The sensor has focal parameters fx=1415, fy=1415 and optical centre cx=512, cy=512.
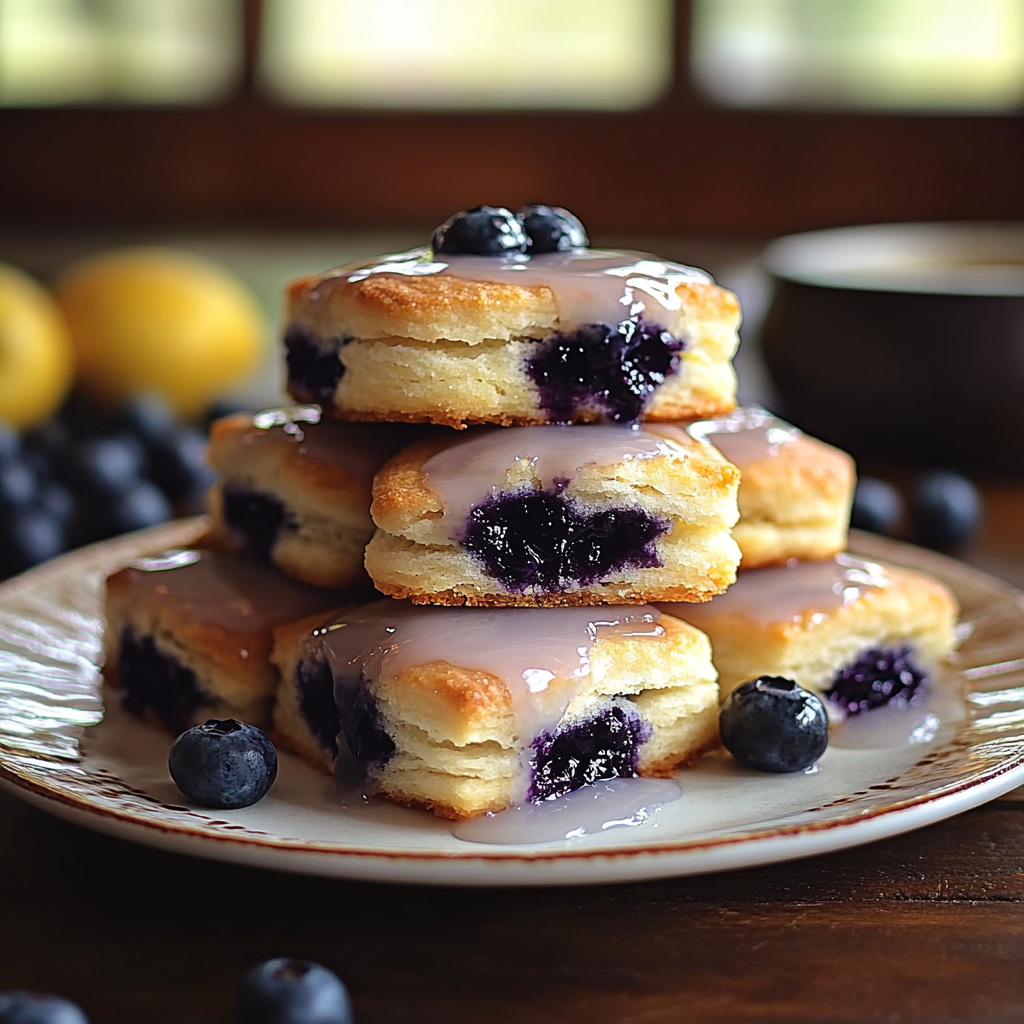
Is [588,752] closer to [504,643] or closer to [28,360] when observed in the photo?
[504,643]

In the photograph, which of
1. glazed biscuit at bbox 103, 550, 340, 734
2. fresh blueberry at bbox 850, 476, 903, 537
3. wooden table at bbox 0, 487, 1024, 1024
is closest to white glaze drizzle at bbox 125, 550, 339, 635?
glazed biscuit at bbox 103, 550, 340, 734

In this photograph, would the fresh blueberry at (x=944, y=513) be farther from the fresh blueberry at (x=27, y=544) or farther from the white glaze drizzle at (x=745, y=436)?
the fresh blueberry at (x=27, y=544)

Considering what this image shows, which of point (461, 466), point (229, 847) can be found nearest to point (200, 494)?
point (461, 466)

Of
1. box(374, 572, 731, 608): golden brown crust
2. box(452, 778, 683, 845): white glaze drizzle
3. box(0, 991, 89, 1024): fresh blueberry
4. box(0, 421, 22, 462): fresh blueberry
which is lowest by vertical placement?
box(452, 778, 683, 845): white glaze drizzle

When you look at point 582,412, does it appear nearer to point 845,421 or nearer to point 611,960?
point 611,960

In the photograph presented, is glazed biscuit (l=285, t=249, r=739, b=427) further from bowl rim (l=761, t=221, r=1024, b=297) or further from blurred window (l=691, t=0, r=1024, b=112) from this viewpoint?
blurred window (l=691, t=0, r=1024, b=112)

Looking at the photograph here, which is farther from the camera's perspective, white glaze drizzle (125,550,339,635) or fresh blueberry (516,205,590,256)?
fresh blueberry (516,205,590,256)
